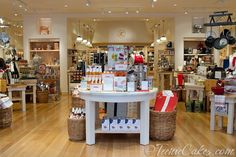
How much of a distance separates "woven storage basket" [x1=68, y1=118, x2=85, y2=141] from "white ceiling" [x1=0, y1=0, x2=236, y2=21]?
6.06m

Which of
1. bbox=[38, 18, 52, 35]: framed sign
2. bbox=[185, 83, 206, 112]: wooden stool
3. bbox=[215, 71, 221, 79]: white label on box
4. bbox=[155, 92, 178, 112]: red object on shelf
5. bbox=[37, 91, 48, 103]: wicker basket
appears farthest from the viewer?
bbox=[38, 18, 52, 35]: framed sign

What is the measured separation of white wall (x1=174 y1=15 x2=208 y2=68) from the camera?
499 inches

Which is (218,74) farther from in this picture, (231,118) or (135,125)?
(135,125)

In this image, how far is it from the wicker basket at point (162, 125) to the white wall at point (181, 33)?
309 inches

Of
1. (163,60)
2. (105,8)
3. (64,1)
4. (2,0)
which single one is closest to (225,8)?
(163,60)

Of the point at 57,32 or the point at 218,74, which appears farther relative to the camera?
the point at 57,32

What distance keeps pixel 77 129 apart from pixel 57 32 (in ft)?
→ 27.2

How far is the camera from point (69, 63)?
13.3 meters

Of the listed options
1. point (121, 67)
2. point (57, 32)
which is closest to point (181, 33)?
point (57, 32)

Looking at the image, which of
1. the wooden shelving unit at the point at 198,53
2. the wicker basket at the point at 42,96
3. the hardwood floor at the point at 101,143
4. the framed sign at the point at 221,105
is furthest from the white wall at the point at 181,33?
the framed sign at the point at 221,105

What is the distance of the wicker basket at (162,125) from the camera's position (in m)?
5.07

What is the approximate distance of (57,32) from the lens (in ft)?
41.7

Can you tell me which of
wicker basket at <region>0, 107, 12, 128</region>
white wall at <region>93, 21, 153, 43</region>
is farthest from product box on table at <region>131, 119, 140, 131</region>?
white wall at <region>93, 21, 153, 43</region>

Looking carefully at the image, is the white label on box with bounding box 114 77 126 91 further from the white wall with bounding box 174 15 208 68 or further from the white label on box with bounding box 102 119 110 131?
the white wall with bounding box 174 15 208 68
